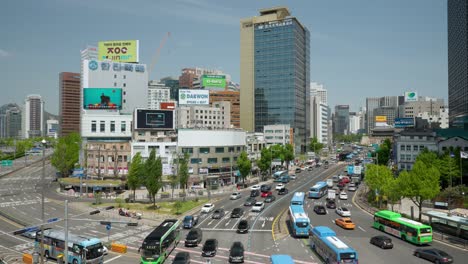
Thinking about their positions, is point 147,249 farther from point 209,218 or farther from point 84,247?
point 209,218

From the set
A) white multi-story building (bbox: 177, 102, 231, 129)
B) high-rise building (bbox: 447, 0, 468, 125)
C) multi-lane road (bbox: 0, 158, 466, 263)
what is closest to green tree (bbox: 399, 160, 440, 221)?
multi-lane road (bbox: 0, 158, 466, 263)

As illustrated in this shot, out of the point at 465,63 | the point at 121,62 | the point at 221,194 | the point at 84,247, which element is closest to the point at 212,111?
the point at 121,62

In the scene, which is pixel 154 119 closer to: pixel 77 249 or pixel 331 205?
pixel 331 205

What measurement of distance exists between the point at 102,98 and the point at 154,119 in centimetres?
2204

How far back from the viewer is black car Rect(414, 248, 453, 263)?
38.9m

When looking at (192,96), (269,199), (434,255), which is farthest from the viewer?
(192,96)

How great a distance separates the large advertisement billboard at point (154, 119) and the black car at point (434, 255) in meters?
85.5

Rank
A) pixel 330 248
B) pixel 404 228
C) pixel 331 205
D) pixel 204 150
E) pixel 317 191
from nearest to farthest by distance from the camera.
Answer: pixel 330 248
pixel 404 228
pixel 331 205
pixel 317 191
pixel 204 150

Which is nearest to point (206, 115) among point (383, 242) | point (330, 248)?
point (383, 242)

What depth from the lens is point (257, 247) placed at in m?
47.6

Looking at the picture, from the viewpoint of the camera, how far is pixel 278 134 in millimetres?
189875

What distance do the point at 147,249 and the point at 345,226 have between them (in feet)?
104

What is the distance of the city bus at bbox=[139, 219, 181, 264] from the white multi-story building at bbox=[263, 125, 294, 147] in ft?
473

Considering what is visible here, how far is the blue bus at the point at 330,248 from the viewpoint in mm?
36000
